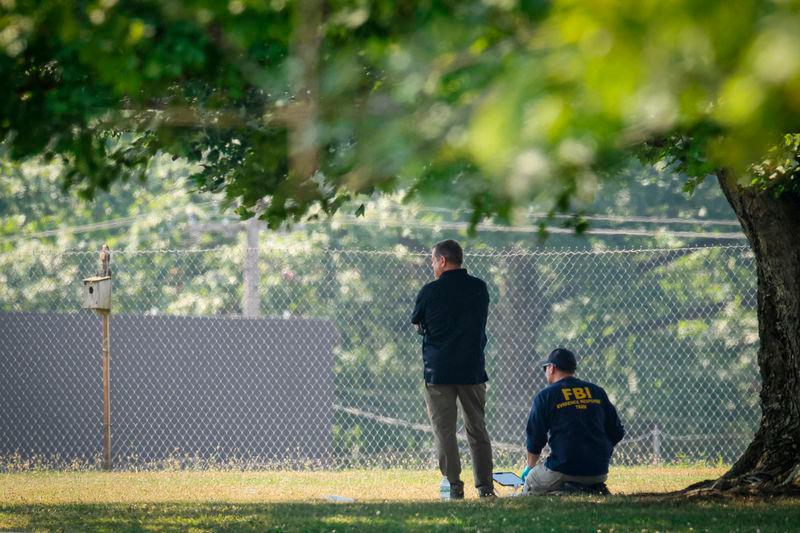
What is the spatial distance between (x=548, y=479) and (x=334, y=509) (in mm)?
1494

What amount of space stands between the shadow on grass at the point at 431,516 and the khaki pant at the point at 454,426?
0.51 metres

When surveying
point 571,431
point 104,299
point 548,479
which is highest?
point 104,299

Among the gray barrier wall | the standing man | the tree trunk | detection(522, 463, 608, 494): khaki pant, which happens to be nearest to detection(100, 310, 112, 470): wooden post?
the gray barrier wall

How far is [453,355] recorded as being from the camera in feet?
25.9

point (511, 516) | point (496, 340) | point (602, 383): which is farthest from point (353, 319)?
point (511, 516)

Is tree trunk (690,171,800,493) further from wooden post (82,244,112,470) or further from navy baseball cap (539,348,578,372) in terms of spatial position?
wooden post (82,244,112,470)

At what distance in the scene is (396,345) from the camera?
20344 millimetres

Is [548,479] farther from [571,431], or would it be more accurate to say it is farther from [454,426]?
[454,426]

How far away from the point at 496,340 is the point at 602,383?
2856mm

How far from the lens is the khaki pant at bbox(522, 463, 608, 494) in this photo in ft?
25.7

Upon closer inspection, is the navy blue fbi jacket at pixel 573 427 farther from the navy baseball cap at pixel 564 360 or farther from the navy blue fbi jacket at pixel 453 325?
the navy blue fbi jacket at pixel 453 325

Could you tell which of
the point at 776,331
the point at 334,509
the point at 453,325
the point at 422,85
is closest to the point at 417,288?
the point at 453,325

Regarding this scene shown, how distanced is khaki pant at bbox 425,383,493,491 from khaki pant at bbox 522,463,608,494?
0.28 metres

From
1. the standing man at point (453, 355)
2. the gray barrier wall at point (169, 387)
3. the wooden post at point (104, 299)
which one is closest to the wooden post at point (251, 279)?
the gray barrier wall at point (169, 387)
